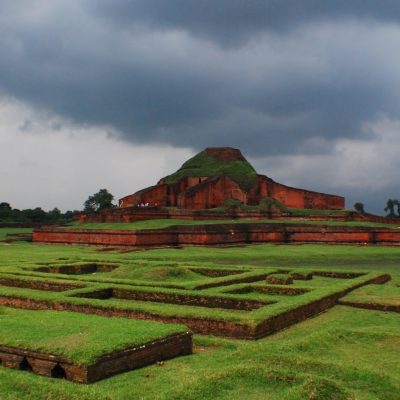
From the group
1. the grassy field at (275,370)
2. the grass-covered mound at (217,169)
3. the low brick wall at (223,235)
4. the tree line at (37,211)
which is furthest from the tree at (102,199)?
the grassy field at (275,370)

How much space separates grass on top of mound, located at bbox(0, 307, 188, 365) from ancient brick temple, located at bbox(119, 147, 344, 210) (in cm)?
2309

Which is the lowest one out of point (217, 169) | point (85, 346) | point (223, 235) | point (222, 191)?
point (85, 346)

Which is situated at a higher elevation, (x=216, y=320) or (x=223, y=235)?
(x=223, y=235)

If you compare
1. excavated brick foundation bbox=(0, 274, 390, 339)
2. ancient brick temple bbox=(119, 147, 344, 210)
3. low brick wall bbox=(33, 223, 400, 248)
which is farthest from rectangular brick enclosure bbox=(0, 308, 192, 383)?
ancient brick temple bbox=(119, 147, 344, 210)

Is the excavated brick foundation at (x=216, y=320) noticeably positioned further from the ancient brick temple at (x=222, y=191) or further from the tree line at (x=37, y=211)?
the tree line at (x=37, y=211)

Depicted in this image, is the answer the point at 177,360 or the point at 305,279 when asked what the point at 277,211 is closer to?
the point at 305,279

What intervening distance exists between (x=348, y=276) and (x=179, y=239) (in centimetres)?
973

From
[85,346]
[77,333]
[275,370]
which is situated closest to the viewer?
[275,370]

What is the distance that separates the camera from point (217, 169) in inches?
1314

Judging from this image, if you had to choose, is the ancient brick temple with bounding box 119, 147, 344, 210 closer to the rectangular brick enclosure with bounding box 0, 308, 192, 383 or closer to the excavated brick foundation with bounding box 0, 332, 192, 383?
the rectangular brick enclosure with bounding box 0, 308, 192, 383

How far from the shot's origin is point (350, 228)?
21609 millimetres

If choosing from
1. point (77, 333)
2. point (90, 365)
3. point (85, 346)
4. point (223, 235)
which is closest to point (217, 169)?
point (223, 235)

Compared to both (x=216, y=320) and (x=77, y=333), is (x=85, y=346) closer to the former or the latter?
(x=77, y=333)

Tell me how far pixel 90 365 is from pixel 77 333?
828mm
